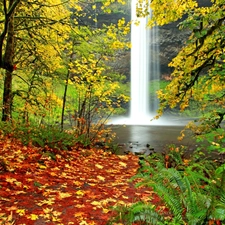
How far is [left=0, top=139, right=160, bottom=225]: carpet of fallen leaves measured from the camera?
2.95 metres

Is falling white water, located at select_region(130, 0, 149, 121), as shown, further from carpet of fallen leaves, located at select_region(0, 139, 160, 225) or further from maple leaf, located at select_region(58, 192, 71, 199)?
maple leaf, located at select_region(58, 192, 71, 199)

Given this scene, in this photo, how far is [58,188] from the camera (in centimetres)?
396

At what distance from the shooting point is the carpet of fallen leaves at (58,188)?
116 inches

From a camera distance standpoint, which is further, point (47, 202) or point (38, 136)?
point (38, 136)

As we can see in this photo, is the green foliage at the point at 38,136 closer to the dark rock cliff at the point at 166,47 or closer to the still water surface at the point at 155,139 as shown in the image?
the still water surface at the point at 155,139

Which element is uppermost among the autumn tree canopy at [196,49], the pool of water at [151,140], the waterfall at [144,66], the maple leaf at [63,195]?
the waterfall at [144,66]

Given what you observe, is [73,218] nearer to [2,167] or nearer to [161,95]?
[2,167]

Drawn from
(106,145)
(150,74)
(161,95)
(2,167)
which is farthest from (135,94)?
(2,167)

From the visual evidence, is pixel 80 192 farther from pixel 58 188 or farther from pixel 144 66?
pixel 144 66

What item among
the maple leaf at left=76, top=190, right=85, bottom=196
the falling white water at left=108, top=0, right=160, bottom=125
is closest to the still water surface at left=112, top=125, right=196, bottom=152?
the maple leaf at left=76, top=190, right=85, bottom=196

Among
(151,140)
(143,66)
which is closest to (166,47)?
(143,66)

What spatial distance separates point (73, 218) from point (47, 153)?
289 cm

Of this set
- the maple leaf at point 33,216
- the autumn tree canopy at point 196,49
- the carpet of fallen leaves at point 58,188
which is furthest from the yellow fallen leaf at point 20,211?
the autumn tree canopy at point 196,49

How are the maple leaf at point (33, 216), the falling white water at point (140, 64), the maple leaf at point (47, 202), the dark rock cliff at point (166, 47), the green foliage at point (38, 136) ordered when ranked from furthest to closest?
the dark rock cliff at point (166, 47)
the falling white water at point (140, 64)
the green foliage at point (38, 136)
the maple leaf at point (47, 202)
the maple leaf at point (33, 216)
